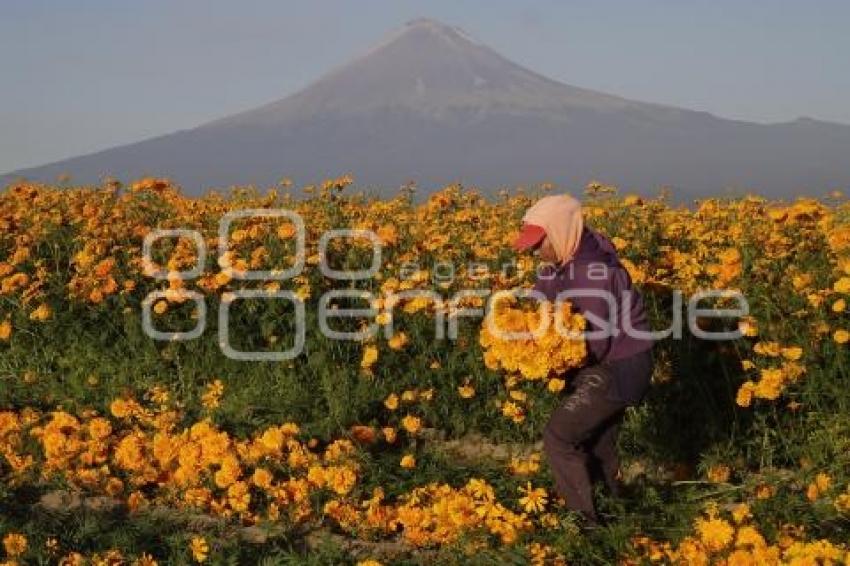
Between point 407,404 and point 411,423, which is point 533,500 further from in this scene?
point 407,404

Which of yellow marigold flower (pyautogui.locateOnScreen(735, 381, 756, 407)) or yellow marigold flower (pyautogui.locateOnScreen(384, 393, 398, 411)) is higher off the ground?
yellow marigold flower (pyautogui.locateOnScreen(735, 381, 756, 407))

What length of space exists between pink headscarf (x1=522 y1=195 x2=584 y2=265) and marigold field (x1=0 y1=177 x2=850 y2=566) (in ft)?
1.40

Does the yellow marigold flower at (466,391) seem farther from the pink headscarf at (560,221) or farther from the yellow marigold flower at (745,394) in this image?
the pink headscarf at (560,221)

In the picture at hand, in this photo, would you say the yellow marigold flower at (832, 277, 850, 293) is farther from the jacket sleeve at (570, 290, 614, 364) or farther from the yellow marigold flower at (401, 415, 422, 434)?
the yellow marigold flower at (401, 415, 422, 434)

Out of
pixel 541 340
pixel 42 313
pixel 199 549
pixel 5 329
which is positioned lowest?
pixel 199 549

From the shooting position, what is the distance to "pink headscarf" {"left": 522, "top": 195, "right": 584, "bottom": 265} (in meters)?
5.40

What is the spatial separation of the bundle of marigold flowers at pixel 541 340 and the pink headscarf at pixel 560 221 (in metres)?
0.33

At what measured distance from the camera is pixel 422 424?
25.2 ft

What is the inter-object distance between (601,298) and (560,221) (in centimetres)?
46

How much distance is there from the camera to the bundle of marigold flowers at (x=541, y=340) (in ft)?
17.0

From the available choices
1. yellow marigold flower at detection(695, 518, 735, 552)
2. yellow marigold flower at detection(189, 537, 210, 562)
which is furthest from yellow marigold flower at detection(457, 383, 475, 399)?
yellow marigold flower at detection(695, 518, 735, 552)

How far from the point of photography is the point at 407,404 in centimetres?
777

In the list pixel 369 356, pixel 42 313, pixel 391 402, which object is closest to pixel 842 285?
pixel 391 402

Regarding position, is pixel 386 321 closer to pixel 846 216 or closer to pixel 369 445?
pixel 369 445
